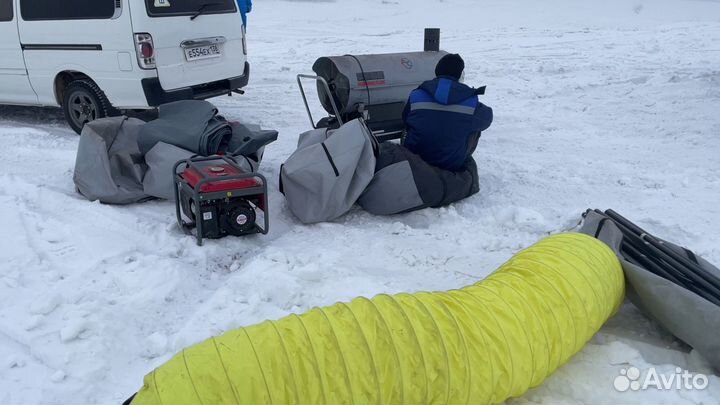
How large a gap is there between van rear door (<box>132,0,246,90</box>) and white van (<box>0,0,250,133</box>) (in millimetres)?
11

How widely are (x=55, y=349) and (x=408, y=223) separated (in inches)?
107

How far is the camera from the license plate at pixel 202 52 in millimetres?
6617

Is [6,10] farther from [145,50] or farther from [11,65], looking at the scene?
[145,50]

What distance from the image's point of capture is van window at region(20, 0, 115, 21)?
6340mm

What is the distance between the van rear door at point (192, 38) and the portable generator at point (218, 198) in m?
2.37

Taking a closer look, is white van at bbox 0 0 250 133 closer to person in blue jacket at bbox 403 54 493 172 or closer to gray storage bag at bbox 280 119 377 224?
gray storage bag at bbox 280 119 377 224

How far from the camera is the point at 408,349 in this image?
2.51 meters

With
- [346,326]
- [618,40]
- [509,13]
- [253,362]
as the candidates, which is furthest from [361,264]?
[509,13]

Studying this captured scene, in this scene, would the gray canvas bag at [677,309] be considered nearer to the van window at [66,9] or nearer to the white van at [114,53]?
the white van at [114,53]

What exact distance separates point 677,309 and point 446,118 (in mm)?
2508

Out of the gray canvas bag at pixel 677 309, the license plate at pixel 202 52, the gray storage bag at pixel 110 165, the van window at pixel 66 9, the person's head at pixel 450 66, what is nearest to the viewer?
the gray canvas bag at pixel 677 309

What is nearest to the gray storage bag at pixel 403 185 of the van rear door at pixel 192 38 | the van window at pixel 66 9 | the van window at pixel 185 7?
the van rear door at pixel 192 38

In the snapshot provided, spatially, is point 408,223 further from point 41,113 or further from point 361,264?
point 41,113

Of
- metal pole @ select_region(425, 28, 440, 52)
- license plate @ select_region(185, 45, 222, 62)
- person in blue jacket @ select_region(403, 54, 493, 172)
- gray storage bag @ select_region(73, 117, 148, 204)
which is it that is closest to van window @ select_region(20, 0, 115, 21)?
license plate @ select_region(185, 45, 222, 62)
